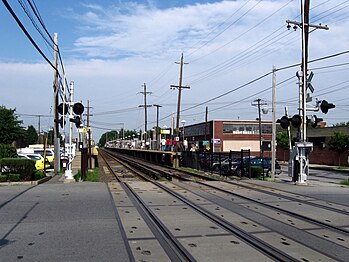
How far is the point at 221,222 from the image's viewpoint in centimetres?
986

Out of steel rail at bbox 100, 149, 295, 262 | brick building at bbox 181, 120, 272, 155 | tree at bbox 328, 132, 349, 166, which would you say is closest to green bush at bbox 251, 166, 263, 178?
steel rail at bbox 100, 149, 295, 262

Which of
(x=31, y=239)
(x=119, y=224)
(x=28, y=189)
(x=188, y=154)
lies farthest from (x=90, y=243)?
(x=188, y=154)

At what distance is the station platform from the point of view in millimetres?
7000

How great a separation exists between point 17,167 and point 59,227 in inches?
394

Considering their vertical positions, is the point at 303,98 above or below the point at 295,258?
above

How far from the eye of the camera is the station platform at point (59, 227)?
7000mm

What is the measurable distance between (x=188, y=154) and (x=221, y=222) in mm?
30485

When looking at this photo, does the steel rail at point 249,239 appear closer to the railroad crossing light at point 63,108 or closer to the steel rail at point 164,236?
the steel rail at point 164,236

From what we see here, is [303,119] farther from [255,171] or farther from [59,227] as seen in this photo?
[59,227]

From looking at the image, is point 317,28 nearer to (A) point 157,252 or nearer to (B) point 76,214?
(B) point 76,214

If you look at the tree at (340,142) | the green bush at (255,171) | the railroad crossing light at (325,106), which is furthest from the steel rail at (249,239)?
the tree at (340,142)

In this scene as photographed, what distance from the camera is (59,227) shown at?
9125mm

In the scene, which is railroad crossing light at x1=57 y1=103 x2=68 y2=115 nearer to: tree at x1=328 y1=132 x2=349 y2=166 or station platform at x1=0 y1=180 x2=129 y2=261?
station platform at x1=0 y1=180 x2=129 y2=261

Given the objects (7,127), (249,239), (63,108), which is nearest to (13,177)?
(63,108)
